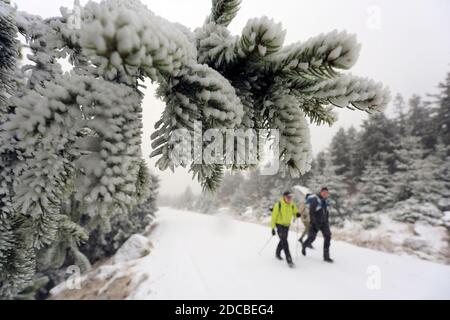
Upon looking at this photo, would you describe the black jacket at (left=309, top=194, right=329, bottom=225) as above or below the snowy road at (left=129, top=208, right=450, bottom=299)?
above

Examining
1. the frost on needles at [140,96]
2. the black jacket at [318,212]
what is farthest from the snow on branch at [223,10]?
the black jacket at [318,212]

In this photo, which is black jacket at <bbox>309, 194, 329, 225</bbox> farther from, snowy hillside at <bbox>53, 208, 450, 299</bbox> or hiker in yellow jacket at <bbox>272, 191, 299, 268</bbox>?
snowy hillside at <bbox>53, 208, 450, 299</bbox>

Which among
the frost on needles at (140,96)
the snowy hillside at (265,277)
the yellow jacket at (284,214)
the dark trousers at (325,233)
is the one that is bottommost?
the snowy hillside at (265,277)

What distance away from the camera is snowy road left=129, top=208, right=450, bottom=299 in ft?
23.1

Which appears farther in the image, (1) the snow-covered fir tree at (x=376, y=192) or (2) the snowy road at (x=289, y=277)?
(1) the snow-covered fir tree at (x=376, y=192)

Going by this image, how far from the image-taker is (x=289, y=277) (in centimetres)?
782

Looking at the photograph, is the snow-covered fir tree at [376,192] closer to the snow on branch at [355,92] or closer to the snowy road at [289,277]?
the snowy road at [289,277]

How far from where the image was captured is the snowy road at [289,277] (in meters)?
7.03

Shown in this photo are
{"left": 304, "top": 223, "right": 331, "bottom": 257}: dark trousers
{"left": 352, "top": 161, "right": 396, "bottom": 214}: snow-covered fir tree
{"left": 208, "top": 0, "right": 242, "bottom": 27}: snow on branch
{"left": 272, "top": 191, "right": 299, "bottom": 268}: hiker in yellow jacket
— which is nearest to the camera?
{"left": 208, "top": 0, "right": 242, "bottom": 27}: snow on branch

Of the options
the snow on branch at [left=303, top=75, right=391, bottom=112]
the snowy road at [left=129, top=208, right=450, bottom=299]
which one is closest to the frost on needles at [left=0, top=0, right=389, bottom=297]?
the snow on branch at [left=303, top=75, right=391, bottom=112]

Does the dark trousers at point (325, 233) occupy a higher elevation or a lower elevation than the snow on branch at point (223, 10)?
lower

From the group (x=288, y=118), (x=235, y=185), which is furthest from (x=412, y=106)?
(x=288, y=118)
